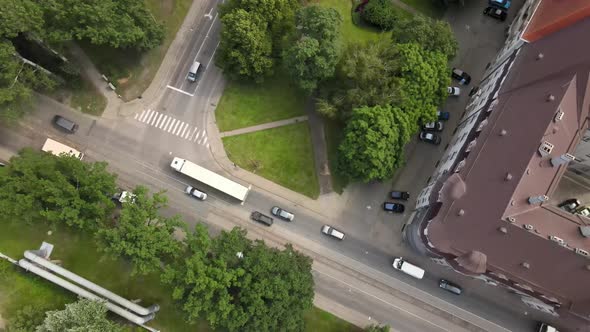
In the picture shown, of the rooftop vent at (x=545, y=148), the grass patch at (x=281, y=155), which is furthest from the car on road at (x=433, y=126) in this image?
the grass patch at (x=281, y=155)

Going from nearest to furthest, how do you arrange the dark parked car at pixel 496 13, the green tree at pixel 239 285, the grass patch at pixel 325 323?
the green tree at pixel 239 285
the grass patch at pixel 325 323
the dark parked car at pixel 496 13

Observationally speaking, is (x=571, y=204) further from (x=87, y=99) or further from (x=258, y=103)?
(x=87, y=99)

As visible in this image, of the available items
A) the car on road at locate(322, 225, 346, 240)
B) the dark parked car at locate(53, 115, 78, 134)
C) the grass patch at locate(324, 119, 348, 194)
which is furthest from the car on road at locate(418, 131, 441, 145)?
the dark parked car at locate(53, 115, 78, 134)

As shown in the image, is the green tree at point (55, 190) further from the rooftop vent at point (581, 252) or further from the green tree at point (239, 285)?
the rooftop vent at point (581, 252)

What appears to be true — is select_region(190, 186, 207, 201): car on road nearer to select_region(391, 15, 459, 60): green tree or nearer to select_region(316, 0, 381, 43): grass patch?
select_region(316, 0, 381, 43): grass patch

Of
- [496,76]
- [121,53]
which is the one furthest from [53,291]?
[496,76]

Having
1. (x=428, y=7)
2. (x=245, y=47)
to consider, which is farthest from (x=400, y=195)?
(x=428, y=7)

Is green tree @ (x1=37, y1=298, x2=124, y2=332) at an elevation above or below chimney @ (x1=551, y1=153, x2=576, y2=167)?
below

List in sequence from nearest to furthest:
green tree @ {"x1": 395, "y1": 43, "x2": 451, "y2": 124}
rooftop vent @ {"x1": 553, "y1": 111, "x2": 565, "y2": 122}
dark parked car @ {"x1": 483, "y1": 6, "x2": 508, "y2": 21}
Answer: rooftop vent @ {"x1": 553, "y1": 111, "x2": 565, "y2": 122}
green tree @ {"x1": 395, "y1": 43, "x2": 451, "y2": 124}
dark parked car @ {"x1": 483, "y1": 6, "x2": 508, "y2": 21}
